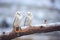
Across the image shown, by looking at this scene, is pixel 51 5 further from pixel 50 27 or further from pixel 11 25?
pixel 11 25

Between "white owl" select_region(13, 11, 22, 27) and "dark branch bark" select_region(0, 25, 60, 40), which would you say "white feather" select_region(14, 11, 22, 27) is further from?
"dark branch bark" select_region(0, 25, 60, 40)

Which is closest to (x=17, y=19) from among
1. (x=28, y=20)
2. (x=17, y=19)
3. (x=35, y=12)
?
(x=17, y=19)

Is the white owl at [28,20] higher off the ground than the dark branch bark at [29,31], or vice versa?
the white owl at [28,20]

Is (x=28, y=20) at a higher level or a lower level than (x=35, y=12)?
lower

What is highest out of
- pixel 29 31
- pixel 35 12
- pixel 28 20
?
pixel 35 12

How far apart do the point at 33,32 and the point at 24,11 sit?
1.10 ft

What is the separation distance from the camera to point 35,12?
279 cm

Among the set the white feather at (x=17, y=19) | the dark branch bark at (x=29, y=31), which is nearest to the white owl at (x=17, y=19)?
the white feather at (x=17, y=19)

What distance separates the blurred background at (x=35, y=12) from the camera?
274 cm

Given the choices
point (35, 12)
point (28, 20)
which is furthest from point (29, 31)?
point (35, 12)

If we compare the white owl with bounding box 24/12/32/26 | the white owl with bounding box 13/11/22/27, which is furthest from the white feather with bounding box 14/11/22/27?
the white owl with bounding box 24/12/32/26

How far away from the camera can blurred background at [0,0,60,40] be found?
274cm

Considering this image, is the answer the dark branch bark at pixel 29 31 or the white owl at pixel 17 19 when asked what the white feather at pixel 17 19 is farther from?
the dark branch bark at pixel 29 31

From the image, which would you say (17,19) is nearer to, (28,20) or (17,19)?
(17,19)
